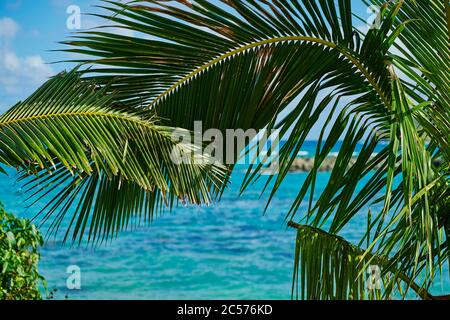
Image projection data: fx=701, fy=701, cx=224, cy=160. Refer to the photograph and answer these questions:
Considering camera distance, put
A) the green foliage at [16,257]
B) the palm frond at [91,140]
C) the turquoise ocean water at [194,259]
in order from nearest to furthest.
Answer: the palm frond at [91,140], the green foliage at [16,257], the turquoise ocean water at [194,259]

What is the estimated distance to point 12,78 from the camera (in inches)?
1098

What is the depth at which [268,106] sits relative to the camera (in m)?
2.26

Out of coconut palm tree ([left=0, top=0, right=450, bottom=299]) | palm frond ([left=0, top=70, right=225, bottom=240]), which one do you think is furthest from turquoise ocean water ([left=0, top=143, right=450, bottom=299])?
palm frond ([left=0, top=70, right=225, bottom=240])

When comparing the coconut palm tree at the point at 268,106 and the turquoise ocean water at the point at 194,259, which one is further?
the turquoise ocean water at the point at 194,259

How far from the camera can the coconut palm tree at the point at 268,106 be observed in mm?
1955

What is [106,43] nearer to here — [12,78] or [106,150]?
[106,150]

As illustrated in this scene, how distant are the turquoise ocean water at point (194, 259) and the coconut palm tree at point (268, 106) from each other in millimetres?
8661

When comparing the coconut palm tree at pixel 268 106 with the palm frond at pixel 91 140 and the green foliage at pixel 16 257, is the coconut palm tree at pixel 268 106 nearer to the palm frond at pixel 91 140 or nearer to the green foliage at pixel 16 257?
the palm frond at pixel 91 140

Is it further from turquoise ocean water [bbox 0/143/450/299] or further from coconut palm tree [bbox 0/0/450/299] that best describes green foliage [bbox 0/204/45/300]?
turquoise ocean water [bbox 0/143/450/299]

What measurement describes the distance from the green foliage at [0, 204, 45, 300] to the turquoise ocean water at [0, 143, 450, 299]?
277 inches

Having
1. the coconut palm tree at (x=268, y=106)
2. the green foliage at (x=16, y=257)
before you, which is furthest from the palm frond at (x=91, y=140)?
the green foliage at (x=16, y=257)

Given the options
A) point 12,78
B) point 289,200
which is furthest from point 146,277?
point 12,78

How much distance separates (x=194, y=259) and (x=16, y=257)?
1237cm
